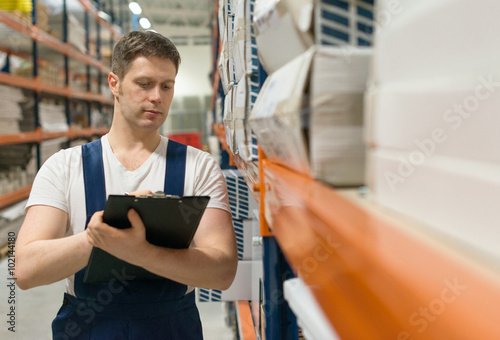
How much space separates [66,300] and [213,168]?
0.76 metres

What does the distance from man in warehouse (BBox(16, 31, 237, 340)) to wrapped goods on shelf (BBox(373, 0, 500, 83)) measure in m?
1.12

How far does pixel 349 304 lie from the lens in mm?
443

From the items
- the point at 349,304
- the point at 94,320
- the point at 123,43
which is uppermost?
the point at 123,43

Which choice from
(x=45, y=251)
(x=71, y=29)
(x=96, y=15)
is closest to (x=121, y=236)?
(x=45, y=251)

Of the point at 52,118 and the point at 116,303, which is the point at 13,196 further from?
the point at 116,303

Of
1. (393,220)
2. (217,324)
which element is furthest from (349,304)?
(217,324)

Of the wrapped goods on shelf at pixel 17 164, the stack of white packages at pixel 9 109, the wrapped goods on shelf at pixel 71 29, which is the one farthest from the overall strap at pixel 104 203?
the wrapped goods on shelf at pixel 71 29

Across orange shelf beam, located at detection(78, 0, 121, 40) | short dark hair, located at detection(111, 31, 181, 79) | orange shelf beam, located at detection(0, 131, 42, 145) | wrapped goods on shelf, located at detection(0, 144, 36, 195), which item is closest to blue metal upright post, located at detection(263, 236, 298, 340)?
short dark hair, located at detection(111, 31, 181, 79)

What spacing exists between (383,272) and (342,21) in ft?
1.08

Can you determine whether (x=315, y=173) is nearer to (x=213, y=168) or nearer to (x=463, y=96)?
(x=463, y=96)

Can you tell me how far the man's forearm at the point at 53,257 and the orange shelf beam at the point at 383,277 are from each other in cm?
98

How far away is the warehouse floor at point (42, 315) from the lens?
10.9 feet

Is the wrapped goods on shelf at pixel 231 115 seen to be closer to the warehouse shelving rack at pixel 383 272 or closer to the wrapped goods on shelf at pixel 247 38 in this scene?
the wrapped goods on shelf at pixel 247 38

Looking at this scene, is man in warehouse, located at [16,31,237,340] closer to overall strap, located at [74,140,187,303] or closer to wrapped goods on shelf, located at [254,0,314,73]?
overall strap, located at [74,140,187,303]
